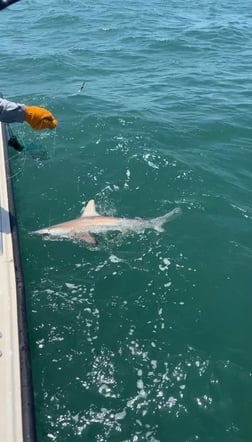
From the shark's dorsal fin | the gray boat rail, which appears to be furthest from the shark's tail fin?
the gray boat rail

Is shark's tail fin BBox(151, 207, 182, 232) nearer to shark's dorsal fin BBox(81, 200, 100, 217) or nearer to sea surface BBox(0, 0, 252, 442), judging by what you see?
sea surface BBox(0, 0, 252, 442)

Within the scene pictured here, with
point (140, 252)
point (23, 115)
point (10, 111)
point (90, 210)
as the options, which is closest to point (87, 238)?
point (90, 210)

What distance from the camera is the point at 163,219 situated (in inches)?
341

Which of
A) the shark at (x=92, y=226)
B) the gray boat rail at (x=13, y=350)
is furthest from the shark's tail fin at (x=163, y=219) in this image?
the gray boat rail at (x=13, y=350)

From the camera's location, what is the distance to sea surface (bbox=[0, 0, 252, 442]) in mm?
5492

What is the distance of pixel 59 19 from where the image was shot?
24188 millimetres

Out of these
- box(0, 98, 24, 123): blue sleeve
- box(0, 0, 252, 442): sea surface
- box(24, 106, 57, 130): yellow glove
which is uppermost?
box(0, 98, 24, 123): blue sleeve

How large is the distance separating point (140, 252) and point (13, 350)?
11.1 ft

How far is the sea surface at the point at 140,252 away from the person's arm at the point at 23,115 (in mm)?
2239

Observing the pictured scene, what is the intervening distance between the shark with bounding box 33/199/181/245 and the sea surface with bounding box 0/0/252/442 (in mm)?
150

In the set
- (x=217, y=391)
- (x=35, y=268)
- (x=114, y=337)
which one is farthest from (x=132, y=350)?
(x=35, y=268)

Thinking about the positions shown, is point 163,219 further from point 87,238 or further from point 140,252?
point 87,238

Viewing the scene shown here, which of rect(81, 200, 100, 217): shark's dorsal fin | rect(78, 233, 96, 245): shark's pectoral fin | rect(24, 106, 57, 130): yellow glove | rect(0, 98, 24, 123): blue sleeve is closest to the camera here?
rect(0, 98, 24, 123): blue sleeve

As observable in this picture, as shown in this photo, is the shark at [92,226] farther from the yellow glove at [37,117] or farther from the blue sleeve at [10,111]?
the blue sleeve at [10,111]
